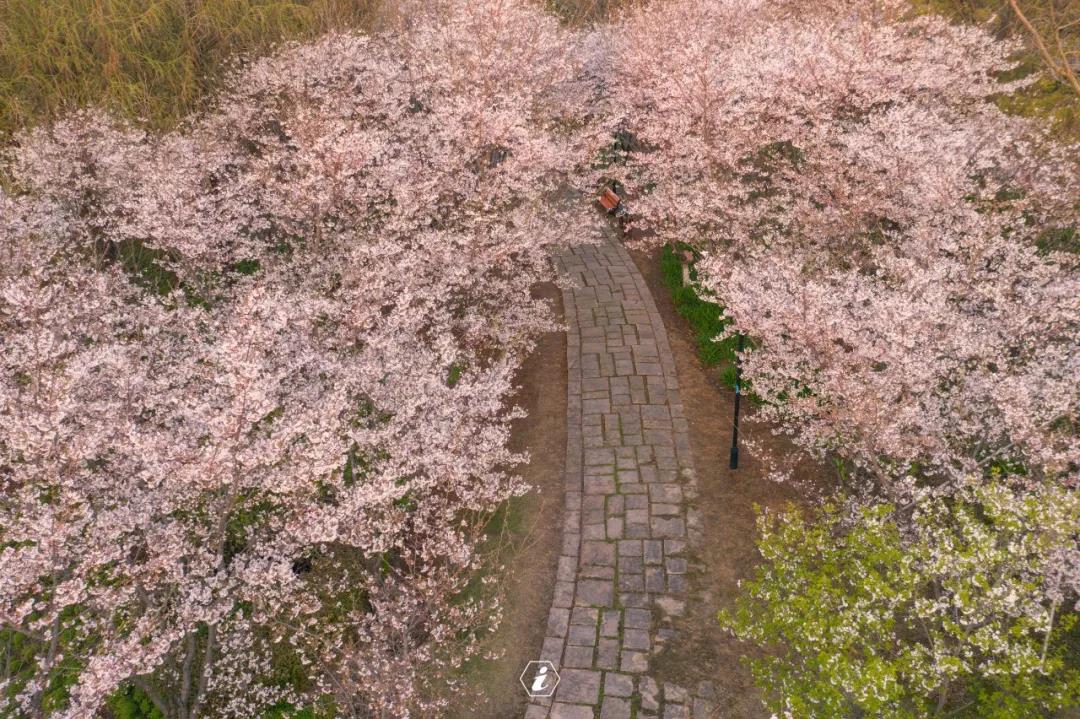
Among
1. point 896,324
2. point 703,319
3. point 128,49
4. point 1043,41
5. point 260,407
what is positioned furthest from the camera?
point 128,49

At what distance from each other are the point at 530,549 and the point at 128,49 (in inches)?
802

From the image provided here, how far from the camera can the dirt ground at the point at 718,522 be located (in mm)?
9273

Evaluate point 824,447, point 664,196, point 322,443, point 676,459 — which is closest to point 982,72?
point 664,196

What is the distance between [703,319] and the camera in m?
18.2

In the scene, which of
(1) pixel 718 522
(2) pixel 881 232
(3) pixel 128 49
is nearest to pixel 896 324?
(1) pixel 718 522

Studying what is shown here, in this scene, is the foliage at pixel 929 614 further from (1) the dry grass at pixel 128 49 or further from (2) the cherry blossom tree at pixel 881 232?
(1) the dry grass at pixel 128 49

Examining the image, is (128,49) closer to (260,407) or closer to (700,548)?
(260,407)

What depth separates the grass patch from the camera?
54.4 feet

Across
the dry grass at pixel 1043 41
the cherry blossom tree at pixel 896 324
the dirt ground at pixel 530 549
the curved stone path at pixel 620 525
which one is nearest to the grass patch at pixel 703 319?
the curved stone path at pixel 620 525

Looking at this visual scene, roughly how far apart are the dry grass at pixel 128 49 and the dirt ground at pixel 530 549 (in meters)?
14.5

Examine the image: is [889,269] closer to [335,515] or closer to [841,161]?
[841,161]

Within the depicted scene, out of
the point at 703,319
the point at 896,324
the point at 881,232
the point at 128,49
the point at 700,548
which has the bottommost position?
the point at 700,548

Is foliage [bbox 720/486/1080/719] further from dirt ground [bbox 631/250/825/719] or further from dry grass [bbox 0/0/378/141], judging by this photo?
dry grass [bbox 0/0/378/141]

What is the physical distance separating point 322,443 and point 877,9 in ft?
75.4
